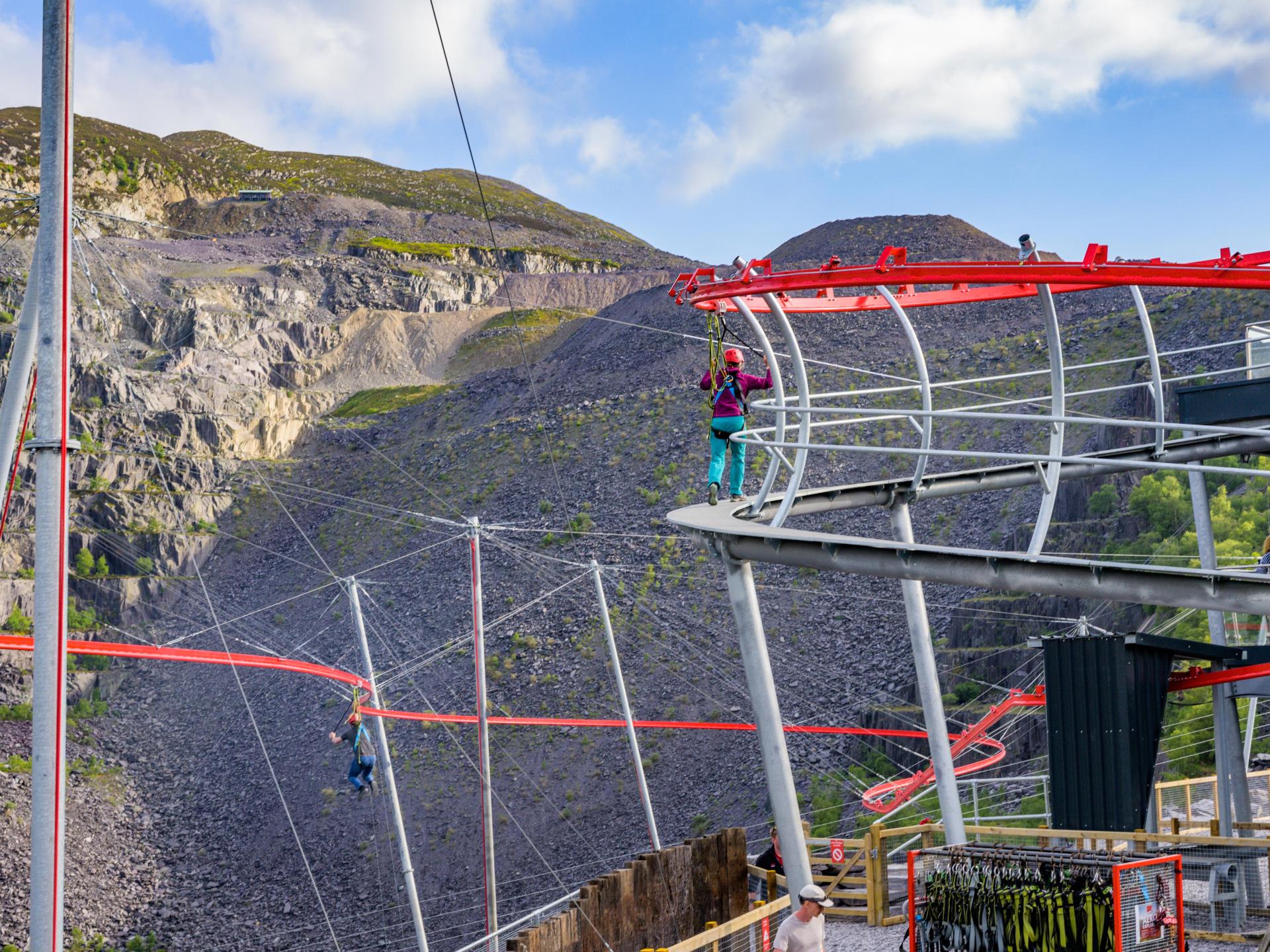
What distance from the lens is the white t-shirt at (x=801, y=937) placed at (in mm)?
8242

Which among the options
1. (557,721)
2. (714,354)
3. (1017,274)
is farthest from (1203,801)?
(1017,274)

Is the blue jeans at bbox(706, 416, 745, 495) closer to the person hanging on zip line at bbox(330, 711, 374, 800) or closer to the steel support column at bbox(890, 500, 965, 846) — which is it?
the steel support column at bbox(890, 500, 965, 846)

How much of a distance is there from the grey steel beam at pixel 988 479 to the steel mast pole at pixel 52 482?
654 cm

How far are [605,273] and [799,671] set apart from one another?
82221 mm

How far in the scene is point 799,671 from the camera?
45594mm

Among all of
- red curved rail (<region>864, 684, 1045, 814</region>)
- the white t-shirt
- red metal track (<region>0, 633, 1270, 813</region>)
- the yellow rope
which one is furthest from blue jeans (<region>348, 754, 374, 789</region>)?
the white t-shirt

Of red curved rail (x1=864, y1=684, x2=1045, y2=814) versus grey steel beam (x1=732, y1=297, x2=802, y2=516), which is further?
red curved rail (x1=864, y1=684, x2=1045, y2=814)

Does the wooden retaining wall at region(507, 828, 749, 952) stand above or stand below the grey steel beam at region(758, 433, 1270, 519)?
below

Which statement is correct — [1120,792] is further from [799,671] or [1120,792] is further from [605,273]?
[605,273]

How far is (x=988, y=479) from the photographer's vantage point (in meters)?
14.5

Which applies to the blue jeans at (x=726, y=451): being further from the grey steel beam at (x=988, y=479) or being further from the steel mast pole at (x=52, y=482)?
the steel mast pole at (x=52, y=482)

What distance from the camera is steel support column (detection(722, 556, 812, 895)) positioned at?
36.9 ft

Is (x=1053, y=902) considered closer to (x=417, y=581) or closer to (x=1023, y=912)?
(x=1023, y=912)

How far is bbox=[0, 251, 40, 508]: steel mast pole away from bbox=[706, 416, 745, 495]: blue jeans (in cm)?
642
